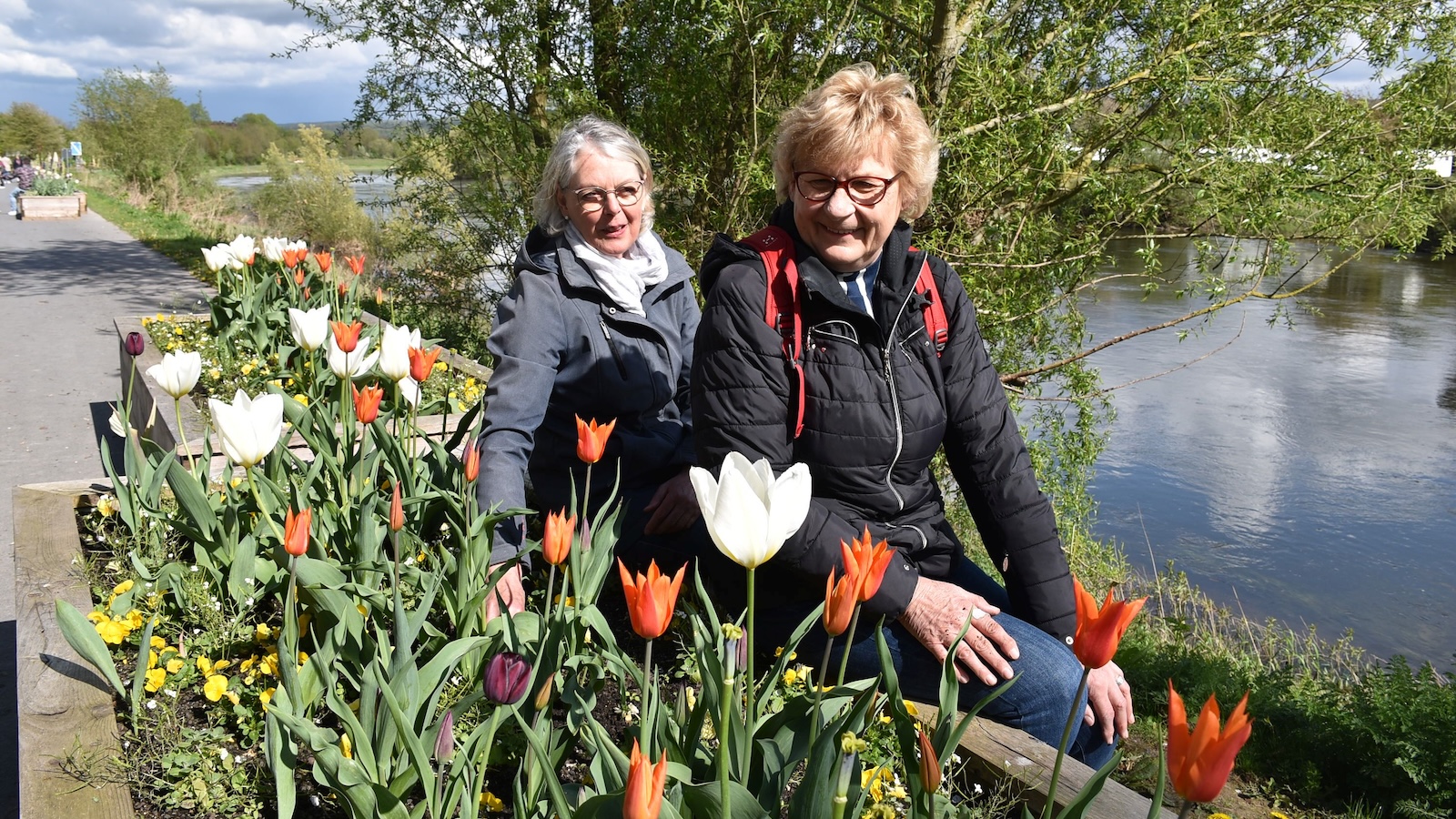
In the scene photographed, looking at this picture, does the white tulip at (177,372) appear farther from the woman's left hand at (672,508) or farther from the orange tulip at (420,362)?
the woman's left hand at (672,508)

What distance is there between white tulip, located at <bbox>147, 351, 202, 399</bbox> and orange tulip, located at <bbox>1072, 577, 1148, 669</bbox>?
1761 mm

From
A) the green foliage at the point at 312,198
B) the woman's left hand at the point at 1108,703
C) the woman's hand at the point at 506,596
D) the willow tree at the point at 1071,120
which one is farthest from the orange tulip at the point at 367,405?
the green foliage at the point at 312,198

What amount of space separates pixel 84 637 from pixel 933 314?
1.52 m

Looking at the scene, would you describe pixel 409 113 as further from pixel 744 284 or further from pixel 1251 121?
pixel 744 284

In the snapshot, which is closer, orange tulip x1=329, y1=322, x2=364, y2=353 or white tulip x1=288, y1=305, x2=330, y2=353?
orange tulip x1=329, y1=322, x2=364, y2=353

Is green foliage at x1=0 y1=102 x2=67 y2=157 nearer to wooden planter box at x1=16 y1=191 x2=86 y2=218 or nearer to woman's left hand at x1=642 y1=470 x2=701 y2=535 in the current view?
wooden planter box at x1=16 y1=191 x2=86 y2=218

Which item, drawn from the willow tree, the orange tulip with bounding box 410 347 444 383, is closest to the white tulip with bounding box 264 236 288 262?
the willow tree

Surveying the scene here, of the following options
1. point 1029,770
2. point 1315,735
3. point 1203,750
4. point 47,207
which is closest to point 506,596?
point 1029,770

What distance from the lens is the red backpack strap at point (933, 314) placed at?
1.94 meters

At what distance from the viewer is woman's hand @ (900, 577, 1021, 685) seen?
5.46 ft

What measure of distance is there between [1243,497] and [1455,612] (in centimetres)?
163

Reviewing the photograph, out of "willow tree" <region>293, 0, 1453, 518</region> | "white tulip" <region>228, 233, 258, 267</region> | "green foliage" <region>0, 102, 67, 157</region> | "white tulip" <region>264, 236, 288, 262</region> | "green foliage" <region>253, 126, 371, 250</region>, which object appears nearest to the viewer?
"willow tree" <region>293, 0, 1453, 518</region>

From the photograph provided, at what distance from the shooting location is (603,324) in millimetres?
2250

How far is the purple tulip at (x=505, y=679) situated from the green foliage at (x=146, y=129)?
72.3ft
